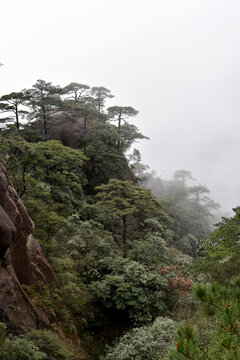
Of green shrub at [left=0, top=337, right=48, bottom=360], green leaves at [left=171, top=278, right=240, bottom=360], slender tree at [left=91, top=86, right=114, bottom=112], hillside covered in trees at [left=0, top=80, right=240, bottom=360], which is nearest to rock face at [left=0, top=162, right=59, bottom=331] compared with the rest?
hillside covered in trees at [left=0, top=80, right=240, bottom=360]

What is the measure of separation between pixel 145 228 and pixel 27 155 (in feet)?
37.5

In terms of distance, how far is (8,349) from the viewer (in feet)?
18.0

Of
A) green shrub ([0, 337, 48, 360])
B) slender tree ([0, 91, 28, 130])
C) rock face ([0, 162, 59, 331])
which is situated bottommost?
green shrub ([0, 337, 48, 360])

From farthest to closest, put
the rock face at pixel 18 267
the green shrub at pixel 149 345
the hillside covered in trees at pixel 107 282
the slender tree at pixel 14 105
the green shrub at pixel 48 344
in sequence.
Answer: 1. the slender tree at pixel 14 105
2. the green shrub at pixel 149 345
3. the rock face at pixel 18 267
4. the green shrub at pixel 48 344
5. the hillside covered in trees at pixel 107 282

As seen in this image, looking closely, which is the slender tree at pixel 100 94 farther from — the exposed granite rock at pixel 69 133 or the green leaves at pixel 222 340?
the green leaves at pixel 222 340

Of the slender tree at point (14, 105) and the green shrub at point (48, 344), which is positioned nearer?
the green shrub at point (48, 344)

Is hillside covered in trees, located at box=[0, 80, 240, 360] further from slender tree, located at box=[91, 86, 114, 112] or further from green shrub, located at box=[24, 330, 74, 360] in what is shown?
slender tree, located at box=[91, 86, 114, 112]

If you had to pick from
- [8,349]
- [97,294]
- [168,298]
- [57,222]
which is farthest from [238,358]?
[168,298]

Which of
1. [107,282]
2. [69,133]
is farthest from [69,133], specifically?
[107,282]

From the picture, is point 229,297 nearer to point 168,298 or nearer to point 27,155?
point 168,298

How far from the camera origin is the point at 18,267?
857 cm

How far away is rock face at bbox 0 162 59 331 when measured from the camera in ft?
23.0

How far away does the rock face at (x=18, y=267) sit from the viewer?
7012 millimetres

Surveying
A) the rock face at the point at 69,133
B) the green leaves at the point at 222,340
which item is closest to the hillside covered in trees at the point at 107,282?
the green leaves at the point at 222,340
